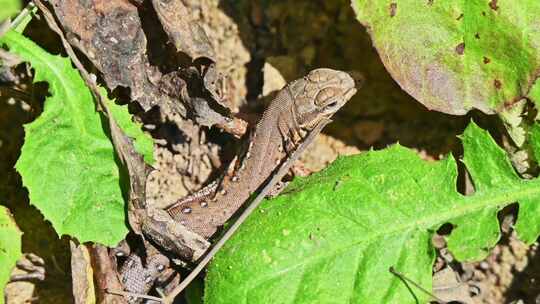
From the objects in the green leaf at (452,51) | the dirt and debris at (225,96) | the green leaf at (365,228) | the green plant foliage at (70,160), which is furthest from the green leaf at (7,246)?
the green leaf at (452,51)

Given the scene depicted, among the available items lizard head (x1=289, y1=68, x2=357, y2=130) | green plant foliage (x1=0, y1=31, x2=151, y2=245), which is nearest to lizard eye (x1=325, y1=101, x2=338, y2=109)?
lizard head (x1=289, y1=68, x2=357, y2=130)

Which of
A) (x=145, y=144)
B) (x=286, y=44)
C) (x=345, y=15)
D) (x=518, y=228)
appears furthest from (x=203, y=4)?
(x=518, y=228)

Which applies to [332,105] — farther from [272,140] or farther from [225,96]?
[225,96]

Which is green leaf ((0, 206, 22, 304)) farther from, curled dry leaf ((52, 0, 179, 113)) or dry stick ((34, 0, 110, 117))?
curled dry leaf ((52, 0, 179, 113))

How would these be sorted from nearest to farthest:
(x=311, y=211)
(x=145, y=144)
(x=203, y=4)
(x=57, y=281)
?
(x=311, y=211) → (x=145, y=144) → (x=57, y=281) → (x=203, y=4)

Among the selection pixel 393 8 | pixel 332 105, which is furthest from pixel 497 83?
pixel 332 105

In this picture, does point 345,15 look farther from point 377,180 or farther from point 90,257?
point 90,257
